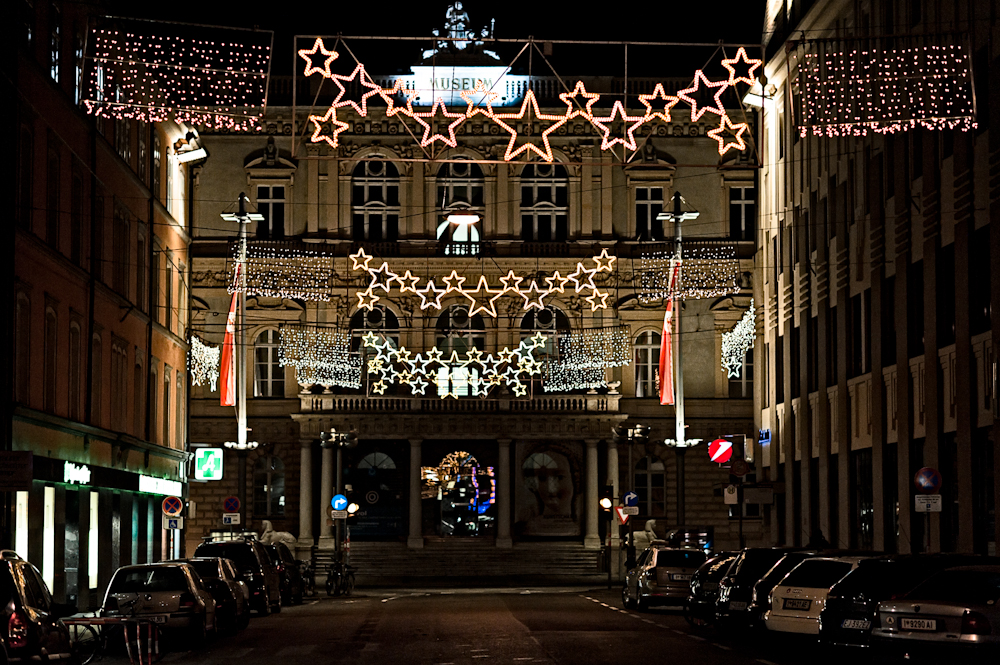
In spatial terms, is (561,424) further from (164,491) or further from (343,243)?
(164,491)

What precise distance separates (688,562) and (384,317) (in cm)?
3145

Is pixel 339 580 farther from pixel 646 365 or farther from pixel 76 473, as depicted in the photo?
pixel 646 365

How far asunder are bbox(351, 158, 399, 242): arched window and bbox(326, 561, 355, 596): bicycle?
17561mm

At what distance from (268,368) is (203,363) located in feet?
10.9

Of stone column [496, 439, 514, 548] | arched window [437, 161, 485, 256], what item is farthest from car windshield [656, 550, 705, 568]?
arched window [437, 161, 485, 256]

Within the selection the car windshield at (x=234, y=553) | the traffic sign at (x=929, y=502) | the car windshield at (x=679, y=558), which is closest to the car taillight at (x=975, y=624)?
the traffic sign at (x=929, y=502)

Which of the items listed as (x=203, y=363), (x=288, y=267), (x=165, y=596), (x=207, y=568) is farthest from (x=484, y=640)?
(x=288, y=267)

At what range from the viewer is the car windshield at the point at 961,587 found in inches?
699

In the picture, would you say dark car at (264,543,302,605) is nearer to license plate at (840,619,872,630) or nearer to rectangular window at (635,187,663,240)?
license plate at (840,619,872,630)

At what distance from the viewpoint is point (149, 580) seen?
82.9ft

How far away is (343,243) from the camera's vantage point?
65.1 m

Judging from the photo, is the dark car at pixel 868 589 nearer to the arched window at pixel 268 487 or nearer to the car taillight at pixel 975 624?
the car taillight at pixel 975 624

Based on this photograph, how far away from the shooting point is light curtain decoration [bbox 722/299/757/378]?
62.0 metres

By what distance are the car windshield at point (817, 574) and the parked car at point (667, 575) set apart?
12673mm
